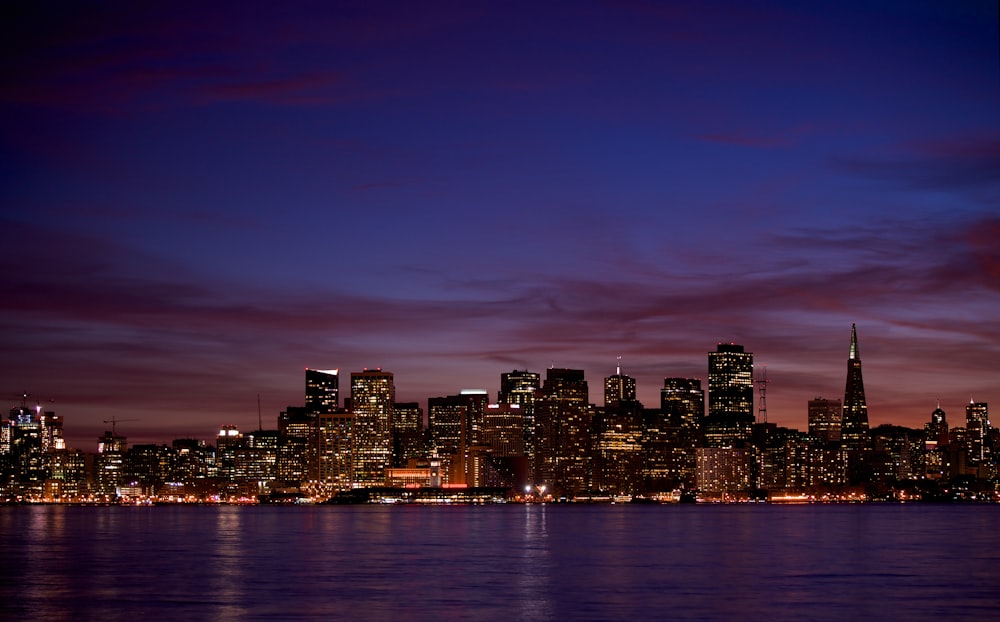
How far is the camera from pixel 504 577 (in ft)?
293

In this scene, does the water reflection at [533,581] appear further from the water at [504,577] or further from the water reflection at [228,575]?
the water reflection at [228,575]

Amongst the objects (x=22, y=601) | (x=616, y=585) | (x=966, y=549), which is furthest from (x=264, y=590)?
(x=966, y=549)

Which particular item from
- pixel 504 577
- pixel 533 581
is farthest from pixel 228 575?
pixel 533 581

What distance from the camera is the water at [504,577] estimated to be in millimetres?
68875

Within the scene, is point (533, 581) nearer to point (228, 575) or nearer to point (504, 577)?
point (504, 577)

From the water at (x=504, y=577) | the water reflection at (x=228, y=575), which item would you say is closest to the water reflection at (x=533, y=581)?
the water at (x=504, y=577)

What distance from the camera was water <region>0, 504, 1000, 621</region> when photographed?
68.9 meters

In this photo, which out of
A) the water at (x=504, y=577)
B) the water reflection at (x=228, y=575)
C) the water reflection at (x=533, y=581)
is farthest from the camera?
the water reflection at (x=228, y=575)

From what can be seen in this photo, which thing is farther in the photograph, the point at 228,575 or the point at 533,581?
the point at 228,575

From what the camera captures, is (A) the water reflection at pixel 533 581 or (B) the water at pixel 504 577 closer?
(A) the water reflection at pixel 533 581

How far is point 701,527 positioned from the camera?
182 meters

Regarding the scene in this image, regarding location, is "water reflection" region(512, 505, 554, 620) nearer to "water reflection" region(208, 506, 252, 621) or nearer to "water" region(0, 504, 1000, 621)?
A: "water" region(0, 504, 1000, 621)

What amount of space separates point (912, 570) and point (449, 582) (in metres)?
34.1

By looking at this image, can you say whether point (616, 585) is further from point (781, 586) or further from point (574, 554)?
point (574, 554)
